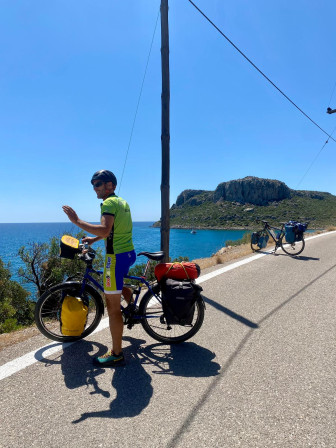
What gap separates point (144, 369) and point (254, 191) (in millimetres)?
162262

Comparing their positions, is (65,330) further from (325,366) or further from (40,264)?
(40,264)

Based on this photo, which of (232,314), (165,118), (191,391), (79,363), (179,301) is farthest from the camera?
(165,118)

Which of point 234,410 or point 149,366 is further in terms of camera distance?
point 149,366

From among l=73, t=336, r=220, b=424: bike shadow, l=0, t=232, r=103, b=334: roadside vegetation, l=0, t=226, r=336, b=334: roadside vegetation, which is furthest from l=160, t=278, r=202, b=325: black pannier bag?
l=0, t=232, r=103, b=334: roadside vegetation

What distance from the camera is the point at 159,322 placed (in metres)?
3.65

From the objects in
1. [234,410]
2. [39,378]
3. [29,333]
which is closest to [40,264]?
[29,333]

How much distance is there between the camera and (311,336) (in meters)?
3.63

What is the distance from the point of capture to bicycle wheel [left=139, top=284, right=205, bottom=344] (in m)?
3.43

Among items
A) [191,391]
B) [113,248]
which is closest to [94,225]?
[113,248]

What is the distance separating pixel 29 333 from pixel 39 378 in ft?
4.06

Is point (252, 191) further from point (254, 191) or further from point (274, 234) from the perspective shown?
point (274, 234)

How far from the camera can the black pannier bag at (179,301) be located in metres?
3.13

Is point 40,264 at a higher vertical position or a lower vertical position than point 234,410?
lower

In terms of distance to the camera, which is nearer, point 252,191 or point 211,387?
point 211,387
